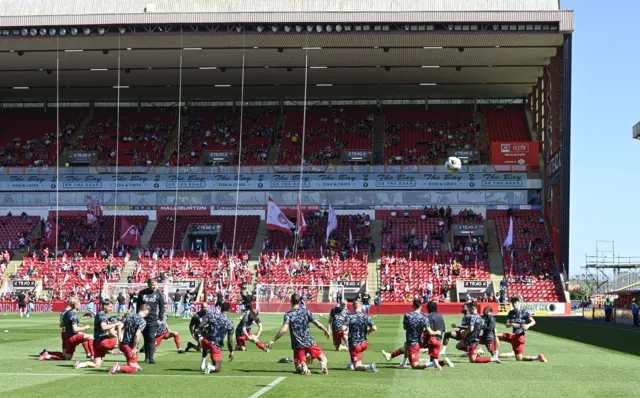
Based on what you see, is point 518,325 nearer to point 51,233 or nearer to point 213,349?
point 213,349

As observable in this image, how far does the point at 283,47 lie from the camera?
6481 centimetres

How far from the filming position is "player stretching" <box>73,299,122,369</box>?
2083 cm

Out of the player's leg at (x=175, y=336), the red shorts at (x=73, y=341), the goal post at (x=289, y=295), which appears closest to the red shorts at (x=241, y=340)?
the player's leg at (x=175, y=336)

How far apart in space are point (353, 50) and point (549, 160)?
56.0 ft

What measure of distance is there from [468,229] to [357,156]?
11.2 m

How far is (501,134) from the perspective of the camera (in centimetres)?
7625

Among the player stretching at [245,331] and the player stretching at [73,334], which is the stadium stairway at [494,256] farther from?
the player stretching at [73,334]

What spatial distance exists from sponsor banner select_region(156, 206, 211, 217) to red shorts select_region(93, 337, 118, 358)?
52.8 metres

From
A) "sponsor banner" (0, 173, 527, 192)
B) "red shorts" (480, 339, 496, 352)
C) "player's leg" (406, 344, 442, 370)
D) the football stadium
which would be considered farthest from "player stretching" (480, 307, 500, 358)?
"sponsor banner" (0, 173, 527, 192)

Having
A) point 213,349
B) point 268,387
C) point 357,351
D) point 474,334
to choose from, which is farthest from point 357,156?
point 268,387

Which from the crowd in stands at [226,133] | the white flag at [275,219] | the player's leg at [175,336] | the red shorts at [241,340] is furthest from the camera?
the crowd in stands at [226,133]

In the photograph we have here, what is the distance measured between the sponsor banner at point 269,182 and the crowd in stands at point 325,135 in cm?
213

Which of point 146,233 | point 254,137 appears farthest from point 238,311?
point 254,137

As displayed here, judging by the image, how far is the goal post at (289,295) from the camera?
56.5 meters
